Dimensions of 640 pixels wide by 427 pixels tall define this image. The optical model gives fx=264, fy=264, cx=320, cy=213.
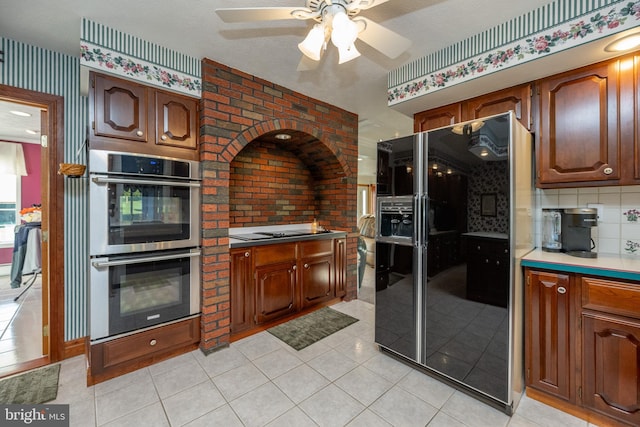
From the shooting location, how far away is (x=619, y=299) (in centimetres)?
145

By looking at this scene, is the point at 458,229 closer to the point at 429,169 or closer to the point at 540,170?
the point at 429,169

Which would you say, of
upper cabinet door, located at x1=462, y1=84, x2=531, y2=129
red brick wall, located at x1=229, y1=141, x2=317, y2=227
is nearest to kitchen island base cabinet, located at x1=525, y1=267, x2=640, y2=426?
upper cabinet door, located at x1=462, y1=84, x2=531, y2=129

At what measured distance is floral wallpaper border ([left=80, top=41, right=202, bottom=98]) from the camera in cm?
180

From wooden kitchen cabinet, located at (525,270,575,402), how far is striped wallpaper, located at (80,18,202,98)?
2.92 m

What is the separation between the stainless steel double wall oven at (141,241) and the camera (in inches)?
73.0

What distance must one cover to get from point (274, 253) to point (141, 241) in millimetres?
1152

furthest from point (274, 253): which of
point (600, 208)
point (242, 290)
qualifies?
point (600, 208)

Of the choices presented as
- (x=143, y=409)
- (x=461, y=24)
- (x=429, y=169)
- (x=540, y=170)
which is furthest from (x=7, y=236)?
(x=540, y=170)

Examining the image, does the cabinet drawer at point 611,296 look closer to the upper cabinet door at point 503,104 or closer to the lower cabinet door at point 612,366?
the lower cabinet door at point 612,366

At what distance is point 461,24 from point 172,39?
2080 mm

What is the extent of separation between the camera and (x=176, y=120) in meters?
2.17

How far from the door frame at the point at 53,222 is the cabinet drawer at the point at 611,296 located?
372 cm

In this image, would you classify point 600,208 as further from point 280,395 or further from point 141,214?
point 141,214

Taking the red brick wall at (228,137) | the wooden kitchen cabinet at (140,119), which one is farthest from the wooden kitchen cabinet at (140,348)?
the wooden kitchen cabinet at (140,119)
